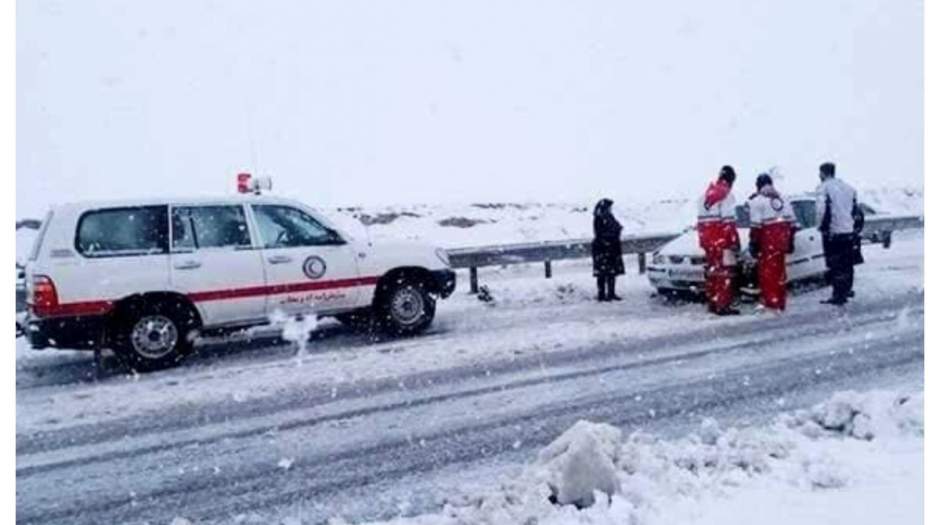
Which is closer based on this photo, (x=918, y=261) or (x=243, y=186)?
(x=243, y=186)

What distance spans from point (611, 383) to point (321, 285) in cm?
342

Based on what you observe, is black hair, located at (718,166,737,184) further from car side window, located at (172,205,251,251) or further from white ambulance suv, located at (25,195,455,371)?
car side window, located at (172,205,251,251)

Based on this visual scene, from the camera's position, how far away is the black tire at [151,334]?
8062 millimetres

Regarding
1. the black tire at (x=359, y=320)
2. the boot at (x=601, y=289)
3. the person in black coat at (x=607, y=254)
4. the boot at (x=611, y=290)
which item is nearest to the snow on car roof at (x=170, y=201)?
the black tire at (x=359, y=320)

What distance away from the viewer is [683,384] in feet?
22.9

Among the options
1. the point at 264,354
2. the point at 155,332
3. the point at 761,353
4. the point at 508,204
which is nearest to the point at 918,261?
the point at 761,353

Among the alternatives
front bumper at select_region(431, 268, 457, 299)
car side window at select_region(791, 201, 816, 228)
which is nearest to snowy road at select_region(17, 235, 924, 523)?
front bumper at select_region(431, 268, 457, 299)

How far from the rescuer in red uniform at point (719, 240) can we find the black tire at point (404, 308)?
3.36m

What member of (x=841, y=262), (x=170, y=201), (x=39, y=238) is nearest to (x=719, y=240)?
(x=841, y=262)

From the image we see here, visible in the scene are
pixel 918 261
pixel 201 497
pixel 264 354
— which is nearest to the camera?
pixel 201 497

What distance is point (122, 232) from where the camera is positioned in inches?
317

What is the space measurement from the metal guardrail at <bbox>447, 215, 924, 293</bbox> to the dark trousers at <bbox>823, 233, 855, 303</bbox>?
1.42 metres

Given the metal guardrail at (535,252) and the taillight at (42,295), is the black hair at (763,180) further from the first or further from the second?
the taillight at (42,295)

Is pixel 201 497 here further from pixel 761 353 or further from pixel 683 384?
pixel 761 353
